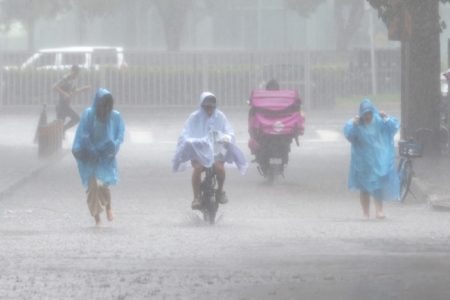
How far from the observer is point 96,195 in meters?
12.6

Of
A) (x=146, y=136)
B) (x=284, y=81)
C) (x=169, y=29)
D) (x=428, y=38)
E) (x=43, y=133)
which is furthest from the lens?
(x=169, y=29)

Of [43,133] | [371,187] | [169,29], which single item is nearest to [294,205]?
[371,187]

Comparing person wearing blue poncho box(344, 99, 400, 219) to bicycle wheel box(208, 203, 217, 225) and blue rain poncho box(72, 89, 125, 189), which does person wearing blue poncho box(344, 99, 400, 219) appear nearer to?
bicycle wheel box(208, 203, 217, 225)

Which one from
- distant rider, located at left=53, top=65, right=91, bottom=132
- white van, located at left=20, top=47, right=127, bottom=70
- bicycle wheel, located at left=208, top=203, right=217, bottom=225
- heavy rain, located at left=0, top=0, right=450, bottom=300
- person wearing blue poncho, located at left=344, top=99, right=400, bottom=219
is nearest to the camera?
heavy rain, located at left=0, top=0, right=450, bottom=300

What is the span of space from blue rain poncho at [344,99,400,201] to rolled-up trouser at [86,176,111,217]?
284 cm

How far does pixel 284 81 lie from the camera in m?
36.8

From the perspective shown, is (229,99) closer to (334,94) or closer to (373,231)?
(334,94)

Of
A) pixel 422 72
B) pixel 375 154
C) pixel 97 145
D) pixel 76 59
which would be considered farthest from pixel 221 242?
pixel 76 59

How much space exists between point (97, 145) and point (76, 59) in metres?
25.8

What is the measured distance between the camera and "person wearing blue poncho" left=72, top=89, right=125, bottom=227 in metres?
12.5

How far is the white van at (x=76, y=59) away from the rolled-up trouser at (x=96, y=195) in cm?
2483

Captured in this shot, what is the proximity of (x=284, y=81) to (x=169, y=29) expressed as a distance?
52.0 feet

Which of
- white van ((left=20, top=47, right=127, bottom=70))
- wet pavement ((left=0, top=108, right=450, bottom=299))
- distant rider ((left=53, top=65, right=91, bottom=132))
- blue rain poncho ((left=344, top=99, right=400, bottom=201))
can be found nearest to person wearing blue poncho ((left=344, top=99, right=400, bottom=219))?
blue rain poncho ((left=344, top=99, right=400, bottom=201))

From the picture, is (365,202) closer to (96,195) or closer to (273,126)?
(96,195)
